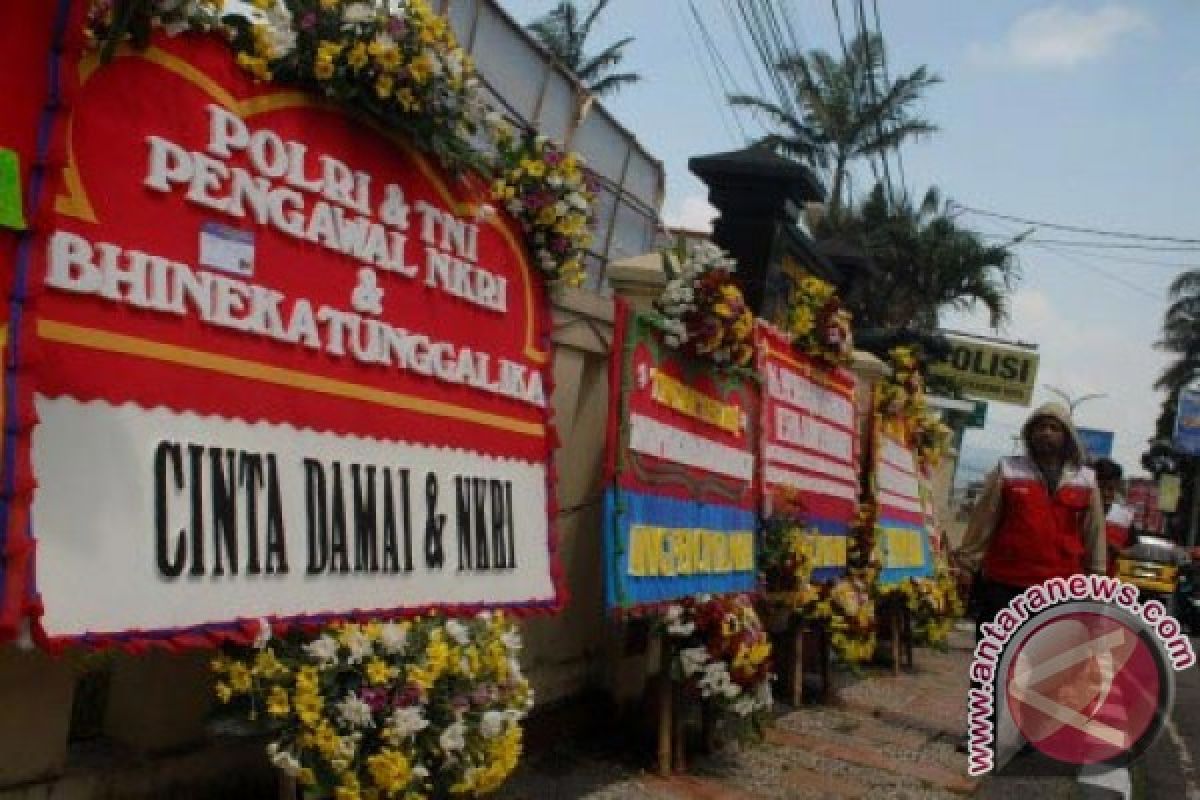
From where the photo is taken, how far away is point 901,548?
376 inches

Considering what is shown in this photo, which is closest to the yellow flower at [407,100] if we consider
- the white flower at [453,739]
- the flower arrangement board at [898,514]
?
the white flower at [453,739]

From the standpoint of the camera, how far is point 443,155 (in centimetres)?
372

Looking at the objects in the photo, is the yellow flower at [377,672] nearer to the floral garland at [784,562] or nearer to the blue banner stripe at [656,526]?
the blue banner stripe at [656,526]

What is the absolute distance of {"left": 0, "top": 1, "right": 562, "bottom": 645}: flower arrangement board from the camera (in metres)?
2.55

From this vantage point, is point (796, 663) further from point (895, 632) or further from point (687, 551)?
point (895, 632)

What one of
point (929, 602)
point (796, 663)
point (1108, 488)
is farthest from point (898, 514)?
point (796, 663)

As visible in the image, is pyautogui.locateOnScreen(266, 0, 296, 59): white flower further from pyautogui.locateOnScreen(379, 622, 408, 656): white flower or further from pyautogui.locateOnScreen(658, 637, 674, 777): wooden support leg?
pyautogui.locateOnScreen(658, 637, 674, 777): wooden support leg

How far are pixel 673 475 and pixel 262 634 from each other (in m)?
2.57

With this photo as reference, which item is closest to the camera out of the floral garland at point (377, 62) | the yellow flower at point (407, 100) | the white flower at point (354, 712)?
the floral garland at point (377, 62)

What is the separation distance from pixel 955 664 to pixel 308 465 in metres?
8.90

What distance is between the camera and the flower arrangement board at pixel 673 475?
4859 millimetres

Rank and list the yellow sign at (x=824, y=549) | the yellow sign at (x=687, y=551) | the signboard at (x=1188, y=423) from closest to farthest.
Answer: the yellow sign at (x=687, y=551) < the yellow sign at (x=824, y=549) < the signboard at (x=1188, y=423)

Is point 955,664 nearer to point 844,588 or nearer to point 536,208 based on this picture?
point 844,588

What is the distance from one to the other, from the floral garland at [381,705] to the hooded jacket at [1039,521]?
3169mm
